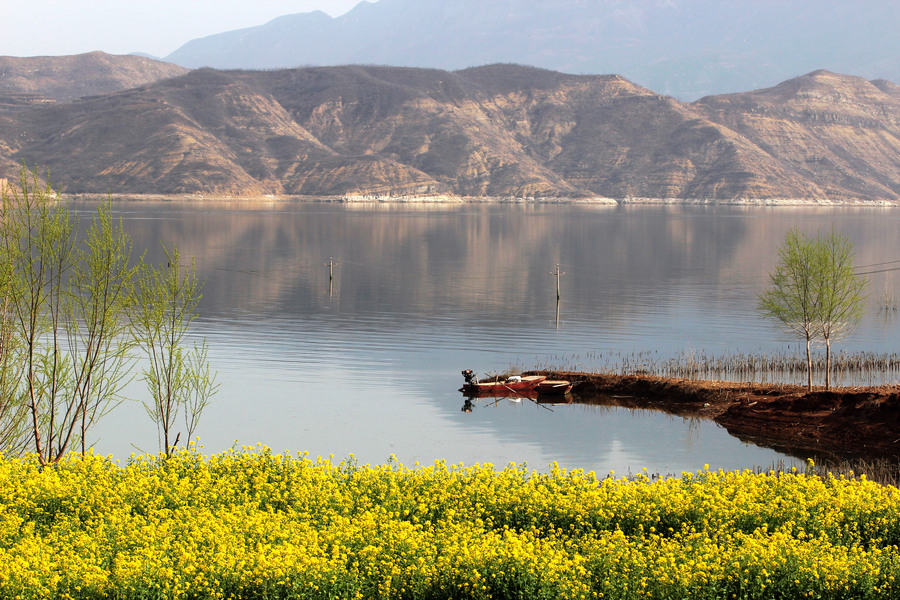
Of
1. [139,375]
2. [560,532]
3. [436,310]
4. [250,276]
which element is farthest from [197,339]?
[560,532]

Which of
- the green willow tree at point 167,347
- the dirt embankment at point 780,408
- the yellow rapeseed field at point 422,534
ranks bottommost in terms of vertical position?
the dirt embankment at point 780,408

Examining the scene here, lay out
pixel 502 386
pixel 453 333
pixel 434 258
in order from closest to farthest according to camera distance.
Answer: pixel 502 386 < pixel 453 333 < pixel 434 258

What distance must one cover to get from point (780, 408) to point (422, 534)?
2518cm

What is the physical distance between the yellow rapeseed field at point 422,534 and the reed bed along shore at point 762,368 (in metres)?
25.1

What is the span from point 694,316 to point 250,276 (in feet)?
130

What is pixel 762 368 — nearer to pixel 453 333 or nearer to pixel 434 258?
pixel 453 333

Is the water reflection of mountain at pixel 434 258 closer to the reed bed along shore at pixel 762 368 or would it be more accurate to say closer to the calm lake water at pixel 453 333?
the calm lake water at pixel 453 333

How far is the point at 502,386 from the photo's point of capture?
42.6 m

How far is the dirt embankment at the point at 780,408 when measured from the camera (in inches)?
1334

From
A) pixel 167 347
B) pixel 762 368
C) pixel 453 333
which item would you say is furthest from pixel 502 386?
pixel 453 333

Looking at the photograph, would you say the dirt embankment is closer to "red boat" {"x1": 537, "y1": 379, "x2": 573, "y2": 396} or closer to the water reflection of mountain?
"red boat" {"x1": 537, "y1": 379, "x2": 573, "y2": 396}

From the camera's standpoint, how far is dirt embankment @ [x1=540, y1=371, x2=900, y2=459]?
111 ft

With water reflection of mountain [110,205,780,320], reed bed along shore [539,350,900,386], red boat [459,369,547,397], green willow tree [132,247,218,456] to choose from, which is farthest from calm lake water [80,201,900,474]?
green willow tree [132,247,218,456]

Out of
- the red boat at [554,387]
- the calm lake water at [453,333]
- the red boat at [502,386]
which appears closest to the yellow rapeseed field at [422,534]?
the calm lake water at [453,333]
